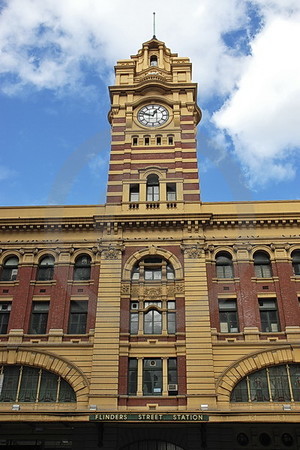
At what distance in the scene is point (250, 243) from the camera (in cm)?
3114

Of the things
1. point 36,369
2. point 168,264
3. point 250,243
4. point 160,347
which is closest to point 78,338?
point 36,369

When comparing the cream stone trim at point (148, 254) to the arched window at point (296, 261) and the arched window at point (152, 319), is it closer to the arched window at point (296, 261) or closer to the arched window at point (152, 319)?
the arched window at point (152, 319)

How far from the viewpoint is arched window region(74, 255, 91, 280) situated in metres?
31.2

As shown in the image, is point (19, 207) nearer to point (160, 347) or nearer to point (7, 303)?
point (7, 303)

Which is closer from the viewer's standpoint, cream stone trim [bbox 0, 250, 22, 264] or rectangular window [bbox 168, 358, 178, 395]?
rectangular window [bbox 168, 358, 178, 395]

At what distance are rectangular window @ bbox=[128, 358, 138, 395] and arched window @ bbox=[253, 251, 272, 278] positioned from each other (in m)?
10.2

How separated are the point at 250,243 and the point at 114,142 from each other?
14.1 m

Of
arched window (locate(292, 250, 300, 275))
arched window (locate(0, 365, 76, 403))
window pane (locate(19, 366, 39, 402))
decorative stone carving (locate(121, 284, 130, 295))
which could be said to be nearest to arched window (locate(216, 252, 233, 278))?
arched window (locate(292, 250, 300, 275))

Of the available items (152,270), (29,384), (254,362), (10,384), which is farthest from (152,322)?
(10,384)

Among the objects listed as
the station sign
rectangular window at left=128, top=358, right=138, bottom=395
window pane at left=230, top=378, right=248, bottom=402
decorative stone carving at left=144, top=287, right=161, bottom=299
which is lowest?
the station sign

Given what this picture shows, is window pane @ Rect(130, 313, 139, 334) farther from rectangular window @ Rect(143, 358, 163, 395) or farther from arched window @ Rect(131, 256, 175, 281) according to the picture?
arched window @ Rect(131, 256, 175, 281)

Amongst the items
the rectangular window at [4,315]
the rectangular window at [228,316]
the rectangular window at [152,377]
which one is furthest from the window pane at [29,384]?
the rectangular window at [228,316]

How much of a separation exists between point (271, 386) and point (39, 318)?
15276mm

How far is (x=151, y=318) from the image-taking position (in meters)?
28.9
